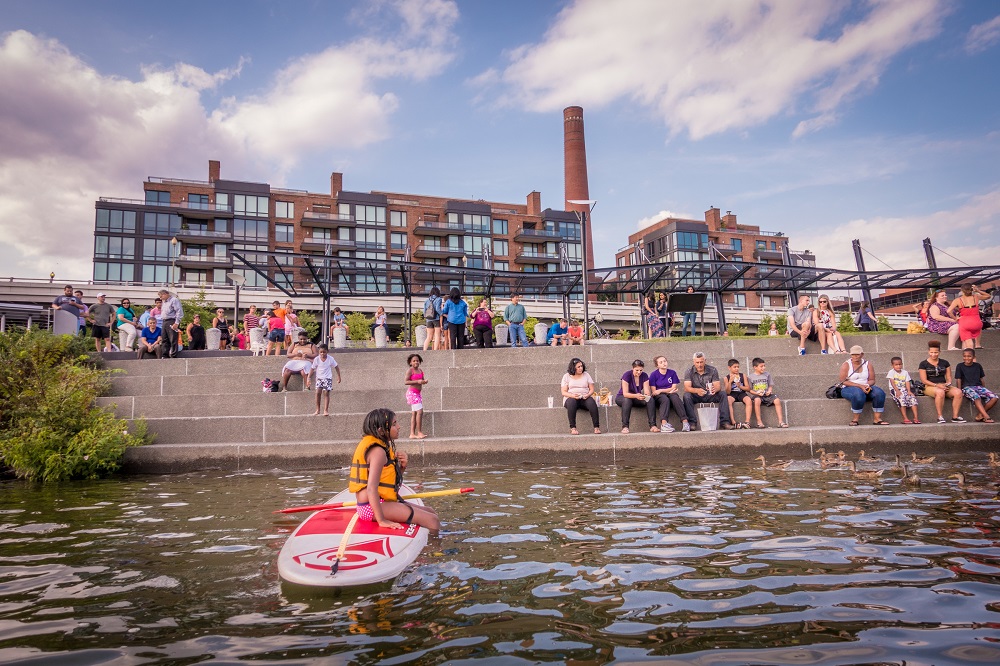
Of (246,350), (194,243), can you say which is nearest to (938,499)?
(246,350)

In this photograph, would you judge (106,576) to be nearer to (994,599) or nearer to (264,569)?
(264,569)

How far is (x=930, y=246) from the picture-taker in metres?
26.1

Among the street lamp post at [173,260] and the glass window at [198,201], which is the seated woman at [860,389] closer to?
the street lamp post at [173,260]

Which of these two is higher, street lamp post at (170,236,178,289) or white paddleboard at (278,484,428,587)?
street lamp post at (170,236,178,289)

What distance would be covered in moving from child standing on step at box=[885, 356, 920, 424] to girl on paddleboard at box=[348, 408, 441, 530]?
10.2 metres

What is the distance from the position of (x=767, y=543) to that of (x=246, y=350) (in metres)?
18.7

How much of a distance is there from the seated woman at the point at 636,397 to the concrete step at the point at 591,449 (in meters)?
0.91

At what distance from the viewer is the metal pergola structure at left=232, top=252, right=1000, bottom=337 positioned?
67.6 ft

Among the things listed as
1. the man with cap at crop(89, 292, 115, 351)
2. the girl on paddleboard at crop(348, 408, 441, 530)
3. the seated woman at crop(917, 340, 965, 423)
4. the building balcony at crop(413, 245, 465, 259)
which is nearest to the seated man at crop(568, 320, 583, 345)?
the seated woman at crop(917, 340, 965, 423)

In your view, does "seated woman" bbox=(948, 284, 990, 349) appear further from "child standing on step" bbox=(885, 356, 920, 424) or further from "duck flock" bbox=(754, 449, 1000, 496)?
"duck flock" bbox=(754, 449, 1000, 496)

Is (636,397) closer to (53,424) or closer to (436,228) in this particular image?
(53,424)

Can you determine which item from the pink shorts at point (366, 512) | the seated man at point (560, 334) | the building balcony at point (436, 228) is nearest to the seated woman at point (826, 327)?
the seated man at point (560, 334)

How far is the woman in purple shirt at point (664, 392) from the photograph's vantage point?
472 inches

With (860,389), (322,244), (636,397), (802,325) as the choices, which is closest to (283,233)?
(322,244)
